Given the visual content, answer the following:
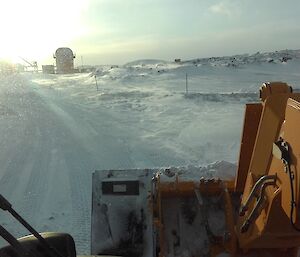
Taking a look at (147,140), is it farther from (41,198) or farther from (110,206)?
(110,206)

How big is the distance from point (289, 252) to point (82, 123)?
35.0ft

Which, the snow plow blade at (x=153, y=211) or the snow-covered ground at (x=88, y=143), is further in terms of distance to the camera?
the snow-covered ground at (x=88, y=143)

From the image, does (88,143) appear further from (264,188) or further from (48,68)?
(48,68)

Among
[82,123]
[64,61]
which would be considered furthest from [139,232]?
[64,61]

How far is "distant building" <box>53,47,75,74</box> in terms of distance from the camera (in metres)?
59.8

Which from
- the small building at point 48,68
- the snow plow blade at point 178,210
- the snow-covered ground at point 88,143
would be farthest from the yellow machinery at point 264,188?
the small building at point 48,68

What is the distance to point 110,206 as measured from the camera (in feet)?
14.1

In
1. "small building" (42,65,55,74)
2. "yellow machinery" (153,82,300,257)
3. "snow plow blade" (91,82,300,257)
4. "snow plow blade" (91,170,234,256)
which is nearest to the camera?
"yellow machinery" (153,82,300,257)

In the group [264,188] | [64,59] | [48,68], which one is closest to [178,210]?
[264,188]

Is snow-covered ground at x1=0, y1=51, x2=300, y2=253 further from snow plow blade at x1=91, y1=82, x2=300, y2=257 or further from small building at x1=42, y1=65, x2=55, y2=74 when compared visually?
small building at x1=42, y1=65, x2=55, y2=74

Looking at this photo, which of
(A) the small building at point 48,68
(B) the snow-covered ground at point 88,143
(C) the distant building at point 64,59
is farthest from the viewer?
(C) the distant building at point 64,59

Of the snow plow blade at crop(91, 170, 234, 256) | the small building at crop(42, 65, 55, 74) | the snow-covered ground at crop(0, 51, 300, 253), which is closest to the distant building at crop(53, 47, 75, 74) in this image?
the small building at crop(42, 65, 55, 74)

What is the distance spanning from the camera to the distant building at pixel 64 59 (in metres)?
59.8

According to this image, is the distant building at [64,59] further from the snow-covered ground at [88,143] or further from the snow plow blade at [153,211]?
the snow plow blade at [153,211]
